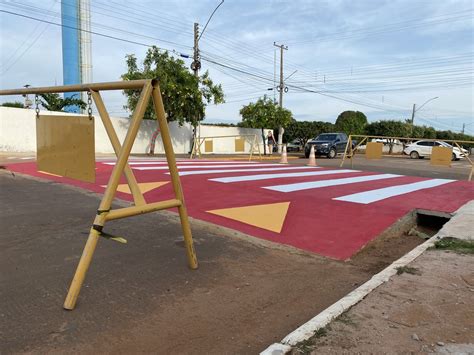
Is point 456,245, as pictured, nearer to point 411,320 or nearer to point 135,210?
point 411,320

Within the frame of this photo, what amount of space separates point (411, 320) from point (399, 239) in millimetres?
3043

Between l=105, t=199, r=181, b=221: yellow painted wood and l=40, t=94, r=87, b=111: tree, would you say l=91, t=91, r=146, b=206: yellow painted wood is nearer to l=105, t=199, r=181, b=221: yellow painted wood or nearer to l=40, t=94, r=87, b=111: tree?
l=105, t=199, r=181, b=221: yellow painted wood

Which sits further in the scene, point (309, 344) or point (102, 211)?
point (102, 211)

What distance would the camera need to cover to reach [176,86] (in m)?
24.4

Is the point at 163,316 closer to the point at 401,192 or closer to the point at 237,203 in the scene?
the point at 237,203

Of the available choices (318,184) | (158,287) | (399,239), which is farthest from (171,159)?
(318,184)

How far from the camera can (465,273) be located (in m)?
4.06

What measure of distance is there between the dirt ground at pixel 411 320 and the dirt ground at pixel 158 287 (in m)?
0.41

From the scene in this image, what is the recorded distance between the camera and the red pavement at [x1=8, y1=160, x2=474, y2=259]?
18.1 feet

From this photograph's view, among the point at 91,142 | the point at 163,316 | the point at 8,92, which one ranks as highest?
the point at 8,92

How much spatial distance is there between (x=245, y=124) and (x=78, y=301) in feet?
108

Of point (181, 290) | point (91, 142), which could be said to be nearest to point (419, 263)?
point (181, 290)

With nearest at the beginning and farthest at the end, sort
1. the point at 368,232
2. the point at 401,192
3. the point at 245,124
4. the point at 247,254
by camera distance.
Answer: the point at 247,254 → the point at 368,232 → the point at 401,192 → the point at 245,124

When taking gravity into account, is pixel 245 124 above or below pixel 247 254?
above
